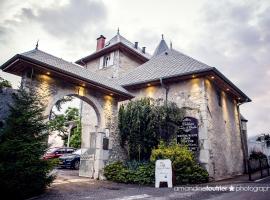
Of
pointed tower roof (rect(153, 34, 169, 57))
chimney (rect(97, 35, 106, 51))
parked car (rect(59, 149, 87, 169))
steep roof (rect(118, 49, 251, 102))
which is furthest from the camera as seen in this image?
chimney (rect(97, 35, 106, 51))

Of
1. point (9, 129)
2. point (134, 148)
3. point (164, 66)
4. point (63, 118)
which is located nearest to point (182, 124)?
point (134, 148)

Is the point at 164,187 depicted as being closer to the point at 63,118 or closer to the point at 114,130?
the point at 114,130

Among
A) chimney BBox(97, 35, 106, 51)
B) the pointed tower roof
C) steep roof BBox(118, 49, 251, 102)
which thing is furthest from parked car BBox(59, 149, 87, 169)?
the pointed tower roof

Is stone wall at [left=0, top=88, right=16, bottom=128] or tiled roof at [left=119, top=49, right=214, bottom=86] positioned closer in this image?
stone wall at [left=0, top=88, right=16, bottom=128]

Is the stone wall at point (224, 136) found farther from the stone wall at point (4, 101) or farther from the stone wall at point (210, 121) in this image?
the stone wall at point (4, 101)

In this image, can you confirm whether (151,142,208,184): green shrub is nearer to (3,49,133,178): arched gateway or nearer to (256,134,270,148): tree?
(3,49,133,178): arched gateway

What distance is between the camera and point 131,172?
984cm

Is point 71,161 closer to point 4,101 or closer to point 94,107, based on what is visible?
point 94,107

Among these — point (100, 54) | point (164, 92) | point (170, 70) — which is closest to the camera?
point (164, 92)

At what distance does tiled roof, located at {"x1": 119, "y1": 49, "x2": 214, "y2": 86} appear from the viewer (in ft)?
39.9

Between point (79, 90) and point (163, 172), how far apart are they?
16.0 ft

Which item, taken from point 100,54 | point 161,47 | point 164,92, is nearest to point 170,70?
point 164,92

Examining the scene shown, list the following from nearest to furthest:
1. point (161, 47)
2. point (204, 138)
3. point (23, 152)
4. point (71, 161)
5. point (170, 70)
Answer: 1. point (23, 152)
2. point (204, 138)
3. point (170, 70)
4. point (71, 161)
5. point (161, 47)

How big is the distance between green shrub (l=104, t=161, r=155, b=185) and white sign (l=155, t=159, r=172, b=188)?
610 millimetres
